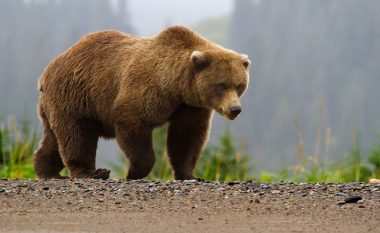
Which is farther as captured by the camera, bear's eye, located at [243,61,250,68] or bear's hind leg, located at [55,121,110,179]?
bear's hind leg, located at [55,121,110,179]

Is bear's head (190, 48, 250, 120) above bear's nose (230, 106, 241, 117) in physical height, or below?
above

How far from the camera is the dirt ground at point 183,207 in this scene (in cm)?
435

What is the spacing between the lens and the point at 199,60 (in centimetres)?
658

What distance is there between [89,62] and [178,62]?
39.6 inches

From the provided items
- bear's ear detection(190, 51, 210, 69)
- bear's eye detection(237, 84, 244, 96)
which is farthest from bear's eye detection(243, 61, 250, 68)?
bear's ear detection(190, 51, 210, 69)

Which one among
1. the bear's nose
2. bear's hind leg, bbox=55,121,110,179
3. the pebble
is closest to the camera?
the pebble

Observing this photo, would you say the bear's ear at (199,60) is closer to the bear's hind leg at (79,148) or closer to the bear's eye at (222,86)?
the bear's eye at (222,86)

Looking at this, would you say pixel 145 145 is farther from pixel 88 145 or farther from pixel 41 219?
pixel 41 219

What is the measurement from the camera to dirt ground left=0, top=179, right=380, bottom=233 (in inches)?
171

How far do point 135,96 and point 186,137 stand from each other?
0.69m

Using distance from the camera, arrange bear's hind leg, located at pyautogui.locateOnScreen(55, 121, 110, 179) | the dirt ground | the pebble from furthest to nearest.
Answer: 1. bear's hind leg, located at pyautogui.locateOnScreen(55, 121, 110, 179)
2. the pebble
3. the dirt ground

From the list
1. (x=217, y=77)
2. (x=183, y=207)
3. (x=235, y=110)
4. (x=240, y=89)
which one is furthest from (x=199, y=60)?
(x=183, y=207)

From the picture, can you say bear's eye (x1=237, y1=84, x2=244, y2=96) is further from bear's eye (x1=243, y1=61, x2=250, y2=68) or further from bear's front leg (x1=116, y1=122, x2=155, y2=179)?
bear's front leg (x1=116, y1=122, x2=155, y2=179)

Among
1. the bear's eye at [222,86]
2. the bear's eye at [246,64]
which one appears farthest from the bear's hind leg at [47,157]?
the bear's eye at [246,64]
